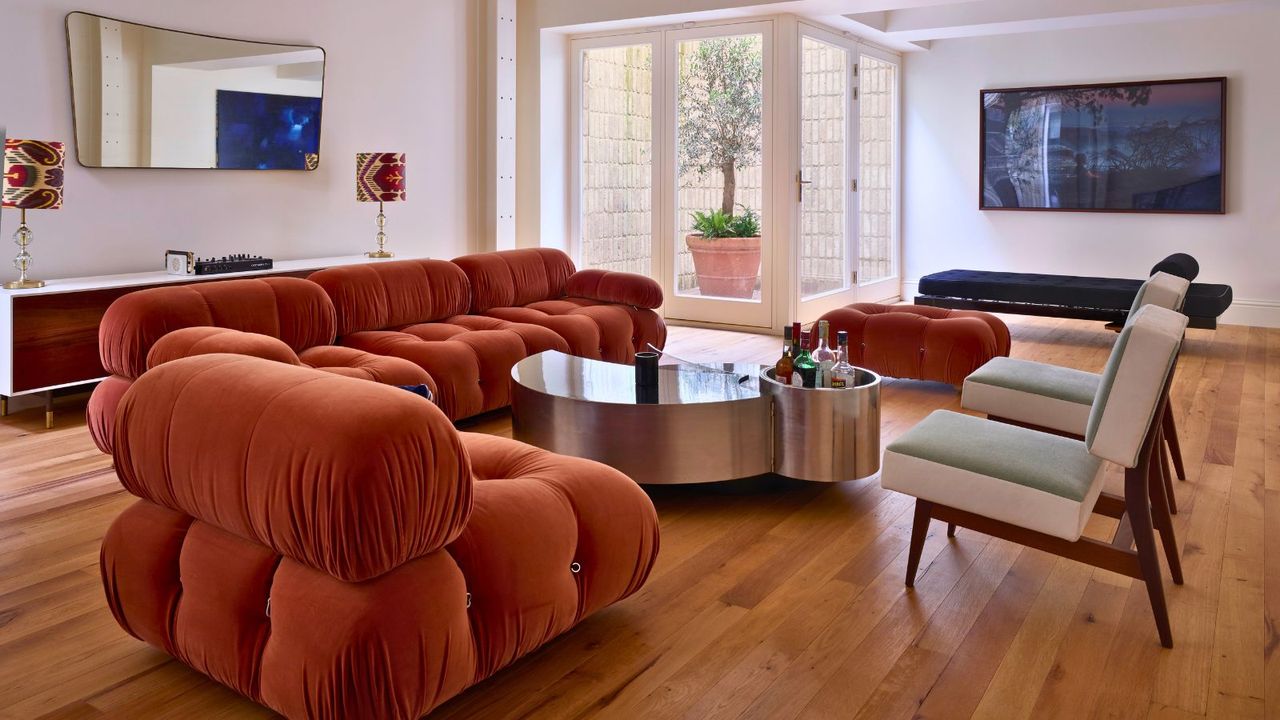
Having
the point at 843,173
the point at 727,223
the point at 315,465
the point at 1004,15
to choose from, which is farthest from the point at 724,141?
the point at 315,465

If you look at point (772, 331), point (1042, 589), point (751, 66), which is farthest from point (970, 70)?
point (1042, 589)

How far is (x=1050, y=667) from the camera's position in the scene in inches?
101

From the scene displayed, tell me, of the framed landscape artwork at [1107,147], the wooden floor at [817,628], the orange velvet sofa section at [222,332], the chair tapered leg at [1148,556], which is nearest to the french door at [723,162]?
the framed landscape artwork at [1107,147]

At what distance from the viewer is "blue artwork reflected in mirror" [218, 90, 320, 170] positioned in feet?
20.2

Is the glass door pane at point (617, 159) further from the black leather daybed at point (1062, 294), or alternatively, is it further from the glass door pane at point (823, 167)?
the black leather daybed at point (1062, 294)

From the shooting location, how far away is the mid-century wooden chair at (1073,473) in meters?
2.59

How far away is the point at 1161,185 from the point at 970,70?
1947mm

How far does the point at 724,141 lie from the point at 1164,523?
18.3 feet

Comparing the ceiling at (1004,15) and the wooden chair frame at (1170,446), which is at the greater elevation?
the ceiling at (1004,15)

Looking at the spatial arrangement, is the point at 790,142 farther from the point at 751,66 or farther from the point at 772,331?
the point at 772,331

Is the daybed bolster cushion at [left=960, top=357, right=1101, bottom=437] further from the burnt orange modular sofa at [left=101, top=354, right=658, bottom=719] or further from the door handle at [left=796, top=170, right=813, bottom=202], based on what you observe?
the door handle at [left=796, top=170, right=813, bottom=202]

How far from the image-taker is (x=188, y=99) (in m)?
5.93

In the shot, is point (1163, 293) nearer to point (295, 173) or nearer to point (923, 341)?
point (923, 341)

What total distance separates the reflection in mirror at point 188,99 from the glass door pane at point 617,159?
2.41 metres
